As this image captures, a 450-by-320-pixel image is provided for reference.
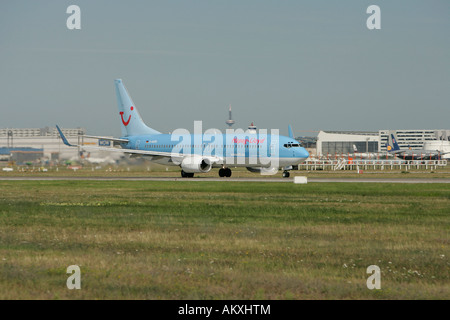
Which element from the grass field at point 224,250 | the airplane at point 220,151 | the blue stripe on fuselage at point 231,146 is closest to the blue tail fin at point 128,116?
the airplane at point 220,151

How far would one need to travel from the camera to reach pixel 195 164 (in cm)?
5916

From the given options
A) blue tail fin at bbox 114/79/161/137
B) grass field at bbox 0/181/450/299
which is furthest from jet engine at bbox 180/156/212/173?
grass field at bbox 0/181/450/299

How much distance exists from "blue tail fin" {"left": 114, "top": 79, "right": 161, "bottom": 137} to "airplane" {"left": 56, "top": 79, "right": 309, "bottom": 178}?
214 cm

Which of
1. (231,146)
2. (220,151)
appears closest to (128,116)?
(220,151)

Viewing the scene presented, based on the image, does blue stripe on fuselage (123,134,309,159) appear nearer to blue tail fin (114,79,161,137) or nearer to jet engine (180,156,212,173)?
jet engine (180,156,212,173)

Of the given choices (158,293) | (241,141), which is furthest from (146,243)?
(241,141)

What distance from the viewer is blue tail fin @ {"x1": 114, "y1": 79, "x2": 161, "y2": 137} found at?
70688 millimetres

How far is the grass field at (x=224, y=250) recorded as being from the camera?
1148 centimetres

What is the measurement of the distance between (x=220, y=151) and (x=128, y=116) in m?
14.5

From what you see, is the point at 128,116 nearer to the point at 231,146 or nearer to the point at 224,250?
the point at 231,146

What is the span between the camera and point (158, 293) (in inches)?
437

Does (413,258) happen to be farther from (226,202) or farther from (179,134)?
(179,134)
